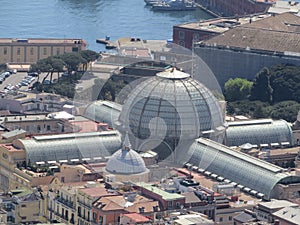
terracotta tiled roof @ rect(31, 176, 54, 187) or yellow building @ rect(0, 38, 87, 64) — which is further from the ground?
terracotta tiled roof @ rect(31, 176, 54, 187)

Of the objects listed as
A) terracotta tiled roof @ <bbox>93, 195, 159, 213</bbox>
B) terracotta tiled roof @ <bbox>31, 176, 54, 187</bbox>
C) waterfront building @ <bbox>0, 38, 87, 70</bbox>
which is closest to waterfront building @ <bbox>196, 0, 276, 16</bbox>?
waterfront building @ <bbox>0, 38, 87, 70</bbox>

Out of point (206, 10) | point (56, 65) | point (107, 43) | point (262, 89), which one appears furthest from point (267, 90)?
point (206, 10)

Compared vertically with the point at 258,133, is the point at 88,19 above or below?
below

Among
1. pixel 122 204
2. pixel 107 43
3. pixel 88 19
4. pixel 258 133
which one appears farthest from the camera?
pixel 88 19

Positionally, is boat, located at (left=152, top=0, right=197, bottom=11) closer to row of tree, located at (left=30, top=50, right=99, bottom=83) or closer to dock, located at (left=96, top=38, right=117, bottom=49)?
dock, located at (left=96, top=38, right=117, bottom=49)

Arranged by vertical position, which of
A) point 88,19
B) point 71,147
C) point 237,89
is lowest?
point 88,19

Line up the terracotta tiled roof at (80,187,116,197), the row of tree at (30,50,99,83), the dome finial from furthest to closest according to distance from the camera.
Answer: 1. the row of tree at (30,50,99,83)
2. the dome finial
3. the terracotta tiled roof at (80,187,116,197)

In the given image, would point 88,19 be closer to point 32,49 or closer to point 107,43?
point 107,43

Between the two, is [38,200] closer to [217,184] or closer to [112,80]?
[217,184]
